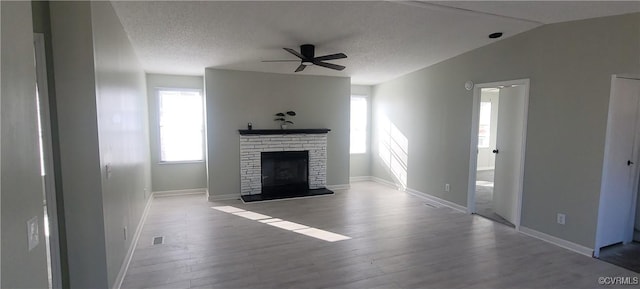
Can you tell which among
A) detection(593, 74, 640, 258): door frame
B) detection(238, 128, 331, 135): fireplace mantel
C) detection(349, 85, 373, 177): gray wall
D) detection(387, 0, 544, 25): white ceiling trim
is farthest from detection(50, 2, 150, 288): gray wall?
detection(349, 85, 373, 177): gray wall

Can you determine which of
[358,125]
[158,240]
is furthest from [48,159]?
[358,125]

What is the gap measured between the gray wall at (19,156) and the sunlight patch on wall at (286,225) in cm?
296

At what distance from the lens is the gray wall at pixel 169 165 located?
19.2 feet

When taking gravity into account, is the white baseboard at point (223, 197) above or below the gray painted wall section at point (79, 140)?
below

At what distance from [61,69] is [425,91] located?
17.3 ft

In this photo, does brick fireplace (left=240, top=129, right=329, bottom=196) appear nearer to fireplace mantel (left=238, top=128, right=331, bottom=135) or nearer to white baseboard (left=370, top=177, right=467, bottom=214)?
fireplace mantel (left=238, top=128, right=331, bottom=135)

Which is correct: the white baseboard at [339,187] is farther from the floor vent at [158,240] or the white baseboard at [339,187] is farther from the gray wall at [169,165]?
the floor vent at [158,240]

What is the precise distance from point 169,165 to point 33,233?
17.0ft

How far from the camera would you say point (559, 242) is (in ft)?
12.3

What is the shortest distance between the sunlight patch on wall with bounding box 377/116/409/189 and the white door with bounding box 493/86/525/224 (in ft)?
6.14

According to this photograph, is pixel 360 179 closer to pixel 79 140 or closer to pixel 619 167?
pixel 619 167

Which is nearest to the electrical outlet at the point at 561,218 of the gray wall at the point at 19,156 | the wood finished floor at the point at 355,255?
the wood finished floor at the point at 355,255

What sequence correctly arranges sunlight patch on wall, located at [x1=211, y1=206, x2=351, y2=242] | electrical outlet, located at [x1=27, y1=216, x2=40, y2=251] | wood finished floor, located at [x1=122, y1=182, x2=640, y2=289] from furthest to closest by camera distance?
sunlight patch on wall, located at [x1=211, y1=206, x2=351, y2=242] → wood finished floor, located at [x1=122, y1=182, x2=640, y2=289] → electrical outlet, located at [x1=27, y1=216, x2=40, y2=251]

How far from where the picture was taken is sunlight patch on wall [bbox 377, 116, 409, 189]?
6484 millimetres
